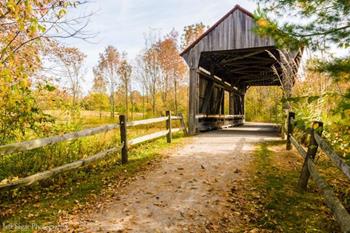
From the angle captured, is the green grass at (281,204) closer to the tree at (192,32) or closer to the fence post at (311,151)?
the fence post at (311,151)

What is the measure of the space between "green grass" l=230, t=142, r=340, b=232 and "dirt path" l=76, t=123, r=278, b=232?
363 millimetres

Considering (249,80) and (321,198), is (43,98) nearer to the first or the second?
(321,198)

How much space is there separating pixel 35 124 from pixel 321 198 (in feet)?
19.2

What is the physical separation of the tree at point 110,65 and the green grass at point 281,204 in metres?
36.4

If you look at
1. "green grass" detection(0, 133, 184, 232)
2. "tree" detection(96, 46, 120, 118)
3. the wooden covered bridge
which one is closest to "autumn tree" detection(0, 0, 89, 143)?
"green grass" detection(0, 133, 184, 232)

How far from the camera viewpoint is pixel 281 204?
14.2 feet

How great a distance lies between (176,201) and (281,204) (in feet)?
5.41

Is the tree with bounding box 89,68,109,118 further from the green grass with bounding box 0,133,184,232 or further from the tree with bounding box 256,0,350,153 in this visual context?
the tree with bounding box 256,0,350,153

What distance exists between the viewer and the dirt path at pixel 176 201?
3639 mm

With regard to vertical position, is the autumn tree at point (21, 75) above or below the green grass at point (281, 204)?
above

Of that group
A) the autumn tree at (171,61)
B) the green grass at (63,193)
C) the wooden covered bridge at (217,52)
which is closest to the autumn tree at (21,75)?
the green grass at (63,193)

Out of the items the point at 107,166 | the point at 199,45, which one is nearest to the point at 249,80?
the point at 199,45

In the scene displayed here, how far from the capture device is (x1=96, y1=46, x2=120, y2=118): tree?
40531mm

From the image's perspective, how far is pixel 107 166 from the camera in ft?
22.7
